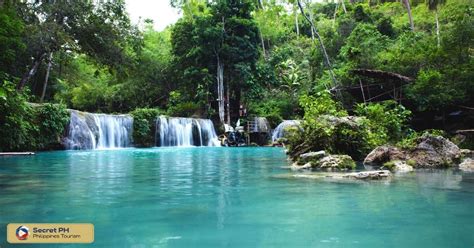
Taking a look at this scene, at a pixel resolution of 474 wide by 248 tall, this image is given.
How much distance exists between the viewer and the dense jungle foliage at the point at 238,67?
1614 centimetres

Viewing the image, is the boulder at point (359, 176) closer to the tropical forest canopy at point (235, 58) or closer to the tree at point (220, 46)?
the tropical forest canopy at point (235, 58)

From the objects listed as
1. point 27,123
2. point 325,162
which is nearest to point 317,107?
point 325,162

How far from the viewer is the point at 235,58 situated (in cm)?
3158

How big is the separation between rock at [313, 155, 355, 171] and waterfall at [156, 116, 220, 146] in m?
19.0

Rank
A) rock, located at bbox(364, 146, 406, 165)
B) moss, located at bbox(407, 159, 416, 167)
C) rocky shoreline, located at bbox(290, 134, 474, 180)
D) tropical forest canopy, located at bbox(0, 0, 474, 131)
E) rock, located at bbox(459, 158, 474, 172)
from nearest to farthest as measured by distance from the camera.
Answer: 1. rock, located at bbox(459, 158, 474, 172)
2. rocky shoreline, located at bbox(290, 134, 474, 180)
3. moss, located at bbox(407, 159, 416, 167)
4. rock, located at bbox(364, 146, 406, 165)
5. tropical forest canopy, located at bbox(0, 0, 474, 131)

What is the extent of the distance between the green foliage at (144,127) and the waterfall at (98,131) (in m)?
0.40

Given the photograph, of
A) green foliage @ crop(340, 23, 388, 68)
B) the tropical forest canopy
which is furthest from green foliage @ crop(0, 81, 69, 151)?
green foliage @ crop(340, 23, 388, 68)

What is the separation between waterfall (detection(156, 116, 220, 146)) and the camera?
2852 centimetres

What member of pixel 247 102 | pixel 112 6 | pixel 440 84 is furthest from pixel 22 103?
pixel 247 102

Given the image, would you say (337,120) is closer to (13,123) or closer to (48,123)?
(13,123)

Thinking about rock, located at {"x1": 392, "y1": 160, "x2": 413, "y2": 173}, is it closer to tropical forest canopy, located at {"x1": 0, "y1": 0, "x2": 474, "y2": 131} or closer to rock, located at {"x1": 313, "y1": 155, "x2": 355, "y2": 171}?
rock, located at {"x1": 313, "y1": 155, "x2": 355, "y2": 171}

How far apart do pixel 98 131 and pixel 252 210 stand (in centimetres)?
2088

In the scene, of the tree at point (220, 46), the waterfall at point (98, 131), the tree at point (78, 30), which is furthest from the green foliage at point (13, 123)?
the tree at point (220, 46)

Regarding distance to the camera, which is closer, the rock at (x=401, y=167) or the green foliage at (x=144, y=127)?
the rock at (x=401, y=167)
